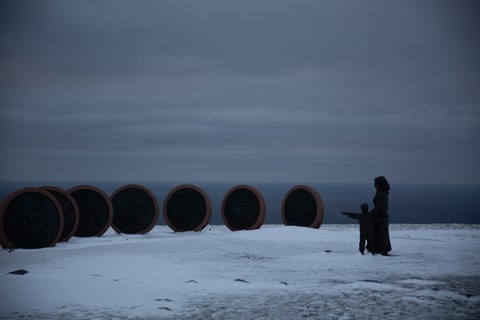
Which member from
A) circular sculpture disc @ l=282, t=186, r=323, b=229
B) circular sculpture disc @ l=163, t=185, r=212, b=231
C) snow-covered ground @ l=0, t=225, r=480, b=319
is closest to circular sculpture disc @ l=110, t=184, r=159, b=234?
circular sculpture disc @ l=163, t=185, r=212, b=231

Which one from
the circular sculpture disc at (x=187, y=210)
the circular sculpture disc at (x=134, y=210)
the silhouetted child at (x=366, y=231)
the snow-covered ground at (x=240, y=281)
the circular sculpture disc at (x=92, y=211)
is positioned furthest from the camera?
the circular sculpture disc at (x=187, y=210)

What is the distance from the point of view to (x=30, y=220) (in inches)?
631

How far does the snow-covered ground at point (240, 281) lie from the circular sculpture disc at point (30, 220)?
1.15 metres

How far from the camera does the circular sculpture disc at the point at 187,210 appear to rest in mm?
21688

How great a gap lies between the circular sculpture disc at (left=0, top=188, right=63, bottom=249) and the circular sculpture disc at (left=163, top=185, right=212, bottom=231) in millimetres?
6091

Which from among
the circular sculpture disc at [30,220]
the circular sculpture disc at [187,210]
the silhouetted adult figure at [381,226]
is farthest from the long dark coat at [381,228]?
the circular sculpture disc at [30,220]

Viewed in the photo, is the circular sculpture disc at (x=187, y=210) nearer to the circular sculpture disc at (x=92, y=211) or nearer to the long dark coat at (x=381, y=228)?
the circular sculpture disc at (x=92, y=211)

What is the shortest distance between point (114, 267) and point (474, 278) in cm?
802

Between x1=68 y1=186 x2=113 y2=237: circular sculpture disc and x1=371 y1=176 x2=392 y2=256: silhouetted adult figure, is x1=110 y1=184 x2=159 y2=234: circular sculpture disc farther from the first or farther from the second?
x1=371 y1=176 x2=392 y2=256: silhouetted adult figure

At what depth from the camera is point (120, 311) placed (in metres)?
8.16

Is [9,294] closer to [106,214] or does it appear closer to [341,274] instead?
[341,274]

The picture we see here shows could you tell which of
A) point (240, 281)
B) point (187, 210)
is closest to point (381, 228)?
point (240, 281)

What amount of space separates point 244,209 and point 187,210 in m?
2.44

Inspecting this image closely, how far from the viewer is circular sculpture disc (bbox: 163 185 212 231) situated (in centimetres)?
2169
